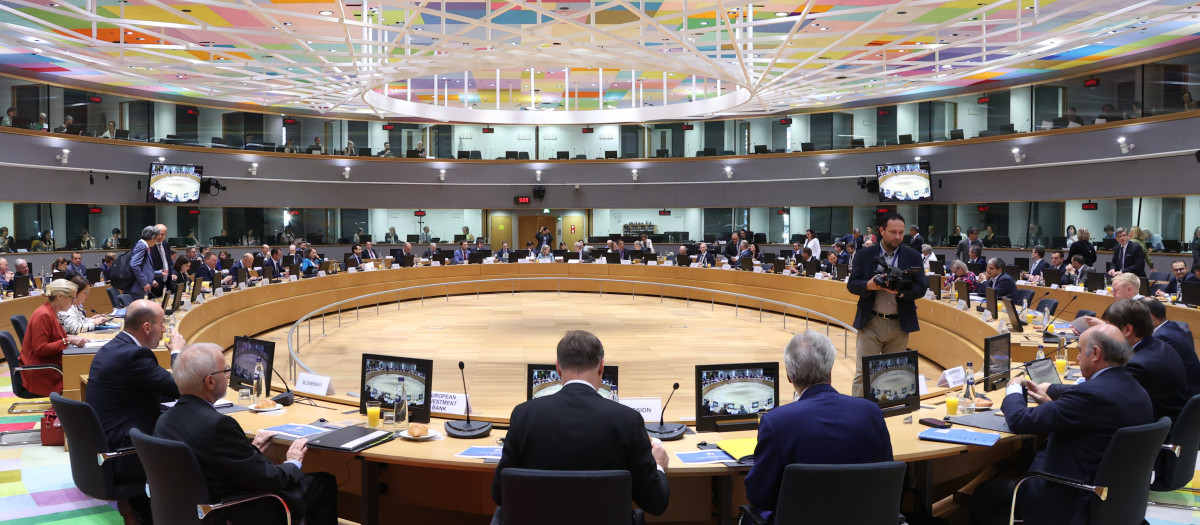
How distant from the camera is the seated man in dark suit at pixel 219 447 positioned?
3047mm

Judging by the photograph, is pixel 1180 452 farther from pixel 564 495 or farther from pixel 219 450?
pixel 219 450

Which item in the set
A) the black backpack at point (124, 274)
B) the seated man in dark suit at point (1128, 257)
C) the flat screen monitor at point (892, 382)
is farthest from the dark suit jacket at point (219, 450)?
the seated man in dark suit at point (1128, 257)

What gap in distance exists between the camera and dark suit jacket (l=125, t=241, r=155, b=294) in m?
8.63

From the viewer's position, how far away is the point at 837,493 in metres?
2.58

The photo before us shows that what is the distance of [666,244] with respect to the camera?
868 inches

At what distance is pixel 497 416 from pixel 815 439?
2087mm

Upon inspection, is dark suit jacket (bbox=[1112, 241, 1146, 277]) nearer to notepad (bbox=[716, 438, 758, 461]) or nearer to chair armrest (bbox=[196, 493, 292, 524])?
notepad (bbox=[716, 438, 758, 461])

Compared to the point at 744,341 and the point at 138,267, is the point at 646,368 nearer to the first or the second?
the point at 744,341

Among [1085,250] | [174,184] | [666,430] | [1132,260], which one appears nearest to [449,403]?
[666,430]

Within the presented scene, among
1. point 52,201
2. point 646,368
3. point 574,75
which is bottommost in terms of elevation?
point 646,368

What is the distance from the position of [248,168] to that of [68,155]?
13.6 ft

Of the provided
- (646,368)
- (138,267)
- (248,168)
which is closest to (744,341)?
(646,368)

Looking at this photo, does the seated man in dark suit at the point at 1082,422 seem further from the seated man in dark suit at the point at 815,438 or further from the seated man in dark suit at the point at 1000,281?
the seated man in dark suit at the point at 1000,281

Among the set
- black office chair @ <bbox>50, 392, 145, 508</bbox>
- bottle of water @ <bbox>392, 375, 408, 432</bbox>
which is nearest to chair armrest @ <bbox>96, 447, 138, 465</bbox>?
black office chair @ <bbox>50, 392, 145, 508</bbox>
